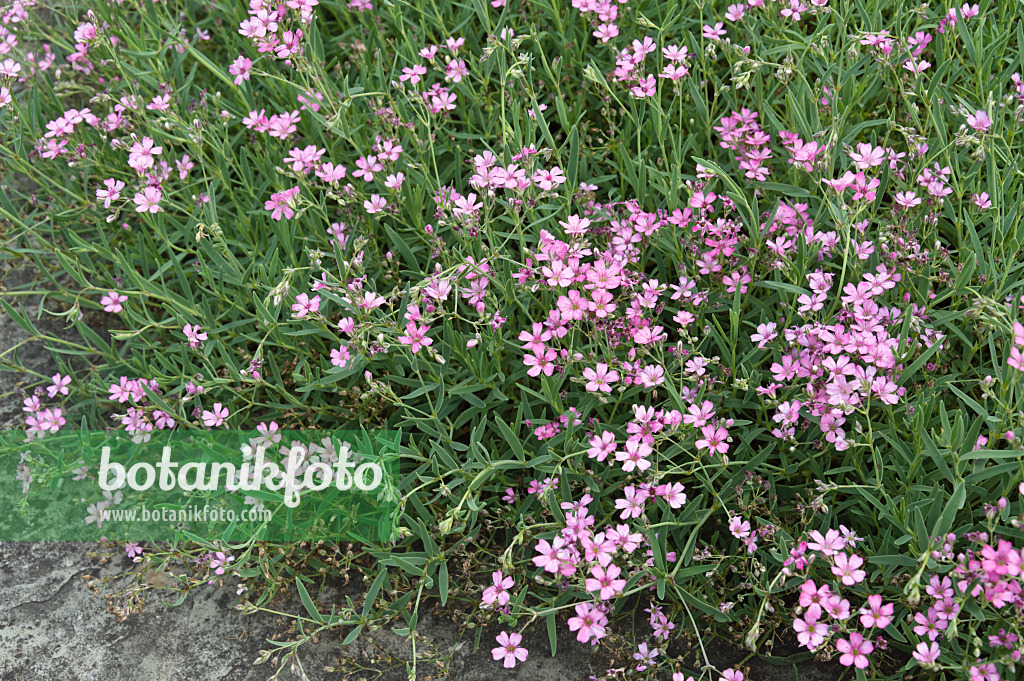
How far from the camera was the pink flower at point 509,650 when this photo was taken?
7.02 feet

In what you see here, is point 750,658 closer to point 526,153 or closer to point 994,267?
point 994,267

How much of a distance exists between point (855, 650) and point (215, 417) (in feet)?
6.05

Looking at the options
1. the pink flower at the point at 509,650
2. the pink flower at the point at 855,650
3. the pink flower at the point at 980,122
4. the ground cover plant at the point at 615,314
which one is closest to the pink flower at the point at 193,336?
the ground cover plant at the point at 615,314

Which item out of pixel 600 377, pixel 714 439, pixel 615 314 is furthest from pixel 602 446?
pixel 615 314

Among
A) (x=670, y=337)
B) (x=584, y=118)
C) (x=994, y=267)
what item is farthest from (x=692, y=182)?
(x=994, y=267)

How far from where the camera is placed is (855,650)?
6.29ft

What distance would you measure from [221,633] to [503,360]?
1.17 m

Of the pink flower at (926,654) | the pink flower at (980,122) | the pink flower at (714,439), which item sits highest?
the pink flower at (980,122)

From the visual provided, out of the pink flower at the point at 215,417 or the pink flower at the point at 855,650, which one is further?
the pink flower at the point at 215,417

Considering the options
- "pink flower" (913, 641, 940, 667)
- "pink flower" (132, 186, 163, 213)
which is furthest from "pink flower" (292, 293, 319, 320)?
"pink flower" (913, 641, 940, 667)

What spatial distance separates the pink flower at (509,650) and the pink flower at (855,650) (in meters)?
0.78

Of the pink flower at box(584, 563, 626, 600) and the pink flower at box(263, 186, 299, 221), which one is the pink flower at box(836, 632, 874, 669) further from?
the pink flower at box(263, 186, 299, 221)

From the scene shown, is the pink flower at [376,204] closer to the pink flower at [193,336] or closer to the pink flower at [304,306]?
the pink flower at [304,306]

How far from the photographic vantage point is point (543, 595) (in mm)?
2326
